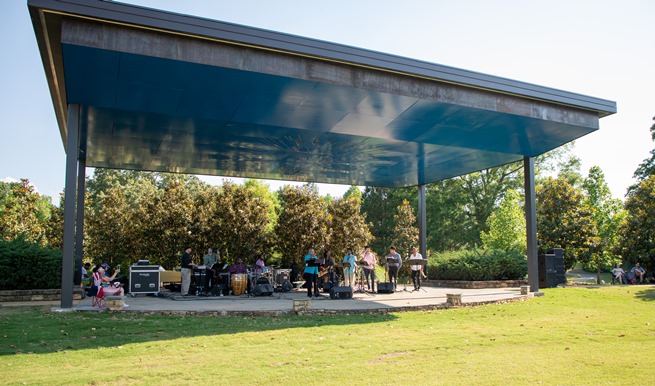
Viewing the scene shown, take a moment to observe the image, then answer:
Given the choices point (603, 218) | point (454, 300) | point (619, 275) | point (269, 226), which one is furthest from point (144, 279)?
point (603, 218)

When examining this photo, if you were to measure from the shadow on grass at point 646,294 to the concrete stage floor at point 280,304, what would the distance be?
3562 mm

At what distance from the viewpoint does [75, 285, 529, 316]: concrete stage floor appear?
1068 centimetres

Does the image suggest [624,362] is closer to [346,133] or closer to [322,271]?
[346,133]

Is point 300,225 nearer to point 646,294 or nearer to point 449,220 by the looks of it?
point 646,294

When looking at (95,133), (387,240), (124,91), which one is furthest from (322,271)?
(387,240)

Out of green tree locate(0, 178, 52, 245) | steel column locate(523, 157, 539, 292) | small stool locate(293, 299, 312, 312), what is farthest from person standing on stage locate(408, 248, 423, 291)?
green tree locate(0, 178, 52, 245)

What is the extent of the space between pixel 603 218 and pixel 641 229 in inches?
314

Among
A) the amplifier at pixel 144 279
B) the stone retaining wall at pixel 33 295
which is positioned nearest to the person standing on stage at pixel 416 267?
the amplifier at pixel 144 279

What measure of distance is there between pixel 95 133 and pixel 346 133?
21.7 ft

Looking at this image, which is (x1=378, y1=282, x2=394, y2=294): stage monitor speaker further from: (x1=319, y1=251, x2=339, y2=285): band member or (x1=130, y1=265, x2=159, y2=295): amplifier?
(x1=130, y1=265, x2=159, y2=295): amplifier

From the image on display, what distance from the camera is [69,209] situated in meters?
10.6

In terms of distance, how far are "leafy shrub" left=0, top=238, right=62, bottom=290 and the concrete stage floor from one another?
2.15m

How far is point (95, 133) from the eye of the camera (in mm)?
13367

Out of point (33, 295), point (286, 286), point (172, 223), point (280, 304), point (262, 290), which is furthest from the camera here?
point (172, 223)
